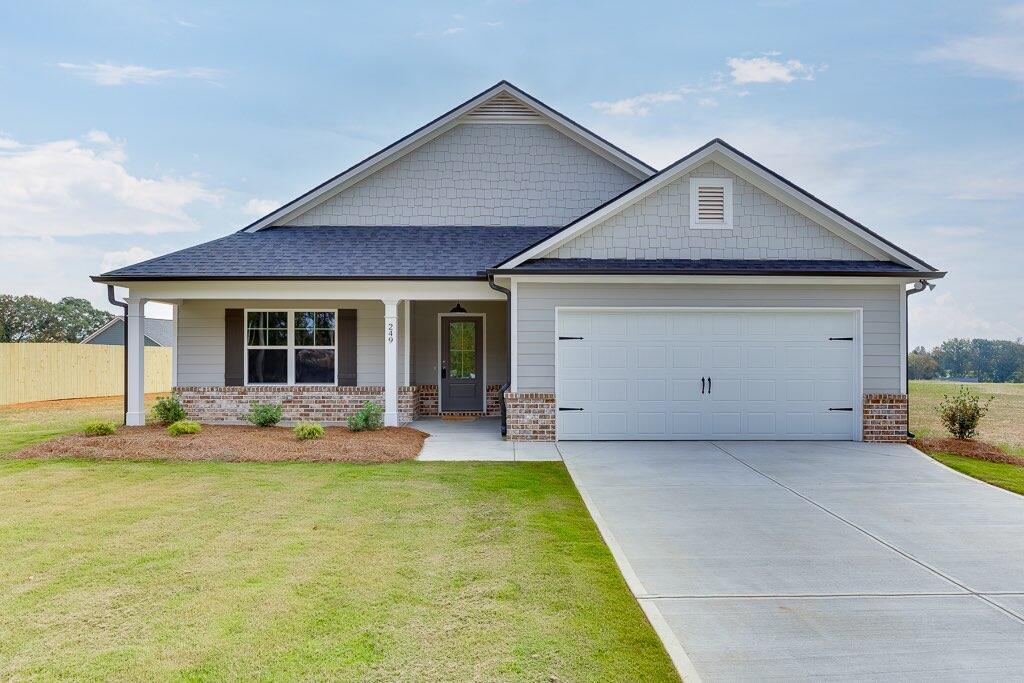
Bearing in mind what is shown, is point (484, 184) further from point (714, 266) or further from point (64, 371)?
point (64, 371)

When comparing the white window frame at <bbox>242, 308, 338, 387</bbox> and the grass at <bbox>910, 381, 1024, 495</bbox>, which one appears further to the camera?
the white window frame at <bbox>242, 308, 338, 387</bbox>

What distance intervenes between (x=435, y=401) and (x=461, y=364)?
110cm

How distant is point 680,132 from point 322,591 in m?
17.1

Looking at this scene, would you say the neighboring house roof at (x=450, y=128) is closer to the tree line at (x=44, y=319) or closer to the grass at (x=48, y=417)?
the grass at (x=48, y=417)

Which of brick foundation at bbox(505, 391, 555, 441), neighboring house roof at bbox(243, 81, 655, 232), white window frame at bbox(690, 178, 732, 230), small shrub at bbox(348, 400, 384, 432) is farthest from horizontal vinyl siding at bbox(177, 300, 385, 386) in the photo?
white window frame at bbox(690, 178, 732, 230)

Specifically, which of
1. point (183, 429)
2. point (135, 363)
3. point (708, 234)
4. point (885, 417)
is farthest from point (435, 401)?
point (885, 417)

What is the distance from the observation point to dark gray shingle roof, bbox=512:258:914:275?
34.5 feet

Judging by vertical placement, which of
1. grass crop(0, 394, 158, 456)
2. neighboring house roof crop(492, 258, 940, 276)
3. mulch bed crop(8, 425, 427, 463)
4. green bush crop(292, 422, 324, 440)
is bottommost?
grass crop(0, 394, 158, 456)

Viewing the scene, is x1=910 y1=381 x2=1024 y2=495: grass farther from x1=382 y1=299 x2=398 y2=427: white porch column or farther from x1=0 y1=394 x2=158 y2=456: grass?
x1=0 y1=394 x2=158 y2=456: grass

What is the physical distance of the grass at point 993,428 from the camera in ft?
28.3

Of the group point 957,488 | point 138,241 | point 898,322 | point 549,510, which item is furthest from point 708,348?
point 138,241

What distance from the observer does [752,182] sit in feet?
36.3

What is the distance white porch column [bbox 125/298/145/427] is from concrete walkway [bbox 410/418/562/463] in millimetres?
5540

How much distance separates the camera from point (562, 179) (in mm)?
14859
